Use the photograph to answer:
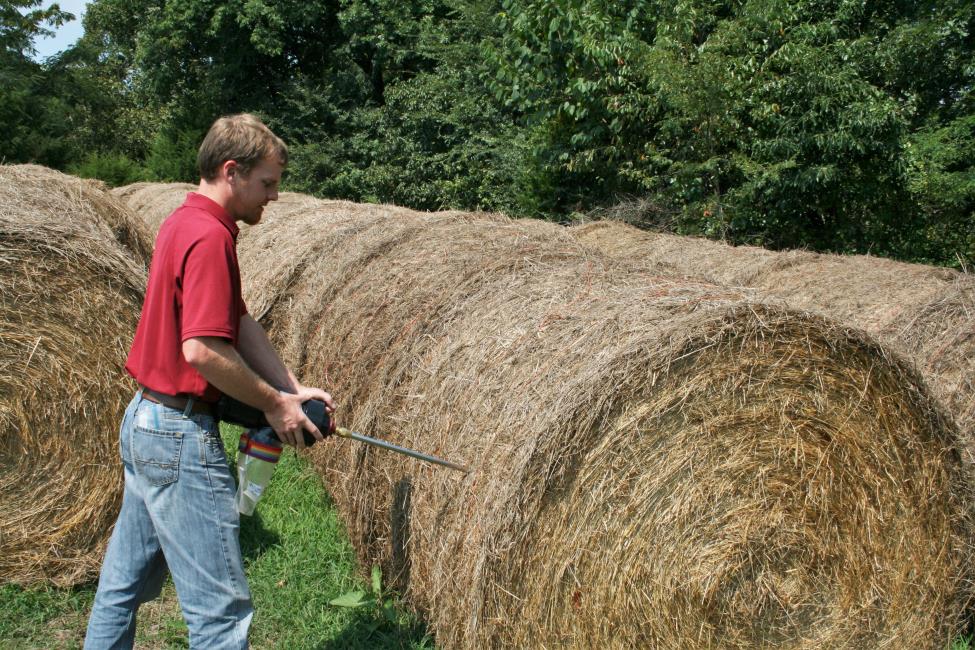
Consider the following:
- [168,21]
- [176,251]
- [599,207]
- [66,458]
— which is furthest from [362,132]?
[176,251]

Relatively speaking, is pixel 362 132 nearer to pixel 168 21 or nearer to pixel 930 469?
pixel 168 21

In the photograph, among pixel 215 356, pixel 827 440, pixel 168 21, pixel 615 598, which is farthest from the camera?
pixel 168 21

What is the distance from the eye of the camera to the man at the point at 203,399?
2.93 m

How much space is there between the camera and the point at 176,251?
2945 mm

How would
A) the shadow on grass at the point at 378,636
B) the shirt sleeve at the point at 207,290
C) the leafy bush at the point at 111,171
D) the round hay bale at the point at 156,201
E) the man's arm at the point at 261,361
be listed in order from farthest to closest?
1. the leafy bush at the point at 111,171
2. the round hay bale at the point at 156,201
3. the shadow on grass at the point at 378,636
4. the man's arm at the point at 261,361
5. the shirt sleeve at the point at 207,290

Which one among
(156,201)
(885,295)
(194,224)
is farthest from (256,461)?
(156,201)

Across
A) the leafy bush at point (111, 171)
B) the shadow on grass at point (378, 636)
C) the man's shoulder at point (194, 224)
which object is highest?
the leafy bush at point (111, 171)

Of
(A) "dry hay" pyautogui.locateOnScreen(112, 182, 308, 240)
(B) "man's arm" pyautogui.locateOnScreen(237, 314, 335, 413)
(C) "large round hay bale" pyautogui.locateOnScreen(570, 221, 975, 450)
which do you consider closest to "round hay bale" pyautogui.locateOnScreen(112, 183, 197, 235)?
(A) "dry hay" pyautogui.locateOnScreen(112, 182, 308, 240)

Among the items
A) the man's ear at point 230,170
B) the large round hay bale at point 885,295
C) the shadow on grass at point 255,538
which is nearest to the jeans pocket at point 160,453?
the man's ear at point 230,170

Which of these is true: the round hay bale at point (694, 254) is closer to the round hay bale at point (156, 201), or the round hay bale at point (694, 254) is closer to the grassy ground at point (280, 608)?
the grassy ground at point (280, 608)

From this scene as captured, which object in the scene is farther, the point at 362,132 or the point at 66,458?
the point at 362,132

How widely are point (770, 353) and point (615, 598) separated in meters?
1.23

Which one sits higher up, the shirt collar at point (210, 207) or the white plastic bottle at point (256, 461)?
the shirt collar at point (210, 207)

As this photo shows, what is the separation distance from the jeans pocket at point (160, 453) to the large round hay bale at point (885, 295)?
8.51 ft
